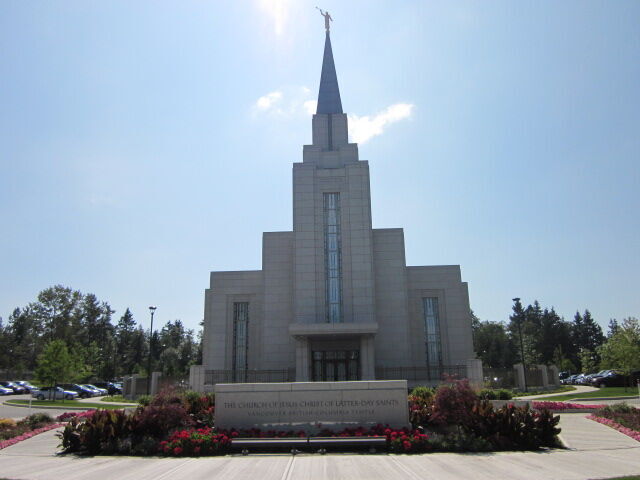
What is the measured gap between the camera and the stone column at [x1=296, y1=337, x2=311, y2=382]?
32656 millimetres

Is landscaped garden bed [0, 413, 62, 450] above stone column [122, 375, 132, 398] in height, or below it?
below

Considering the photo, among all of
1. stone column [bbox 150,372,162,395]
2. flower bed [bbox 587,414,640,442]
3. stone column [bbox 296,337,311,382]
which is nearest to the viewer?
flower bed [bbox 587,414,640,442]

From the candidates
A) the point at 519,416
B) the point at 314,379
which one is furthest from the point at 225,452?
the point at 314,379

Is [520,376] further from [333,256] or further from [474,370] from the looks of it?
[333,256]

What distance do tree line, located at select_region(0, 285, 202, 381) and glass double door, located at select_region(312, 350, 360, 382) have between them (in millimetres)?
33015

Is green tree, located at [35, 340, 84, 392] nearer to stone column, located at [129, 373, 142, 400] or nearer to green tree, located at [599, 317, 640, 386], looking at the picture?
stone column, located at [129, 373, 142, 400]

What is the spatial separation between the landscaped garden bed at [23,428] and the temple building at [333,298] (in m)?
14.7

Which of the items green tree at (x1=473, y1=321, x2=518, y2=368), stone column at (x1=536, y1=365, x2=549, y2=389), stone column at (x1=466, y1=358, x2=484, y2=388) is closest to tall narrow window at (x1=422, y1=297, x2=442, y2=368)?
stone column at (x1=466, y1=358, x2=484, y2=388)

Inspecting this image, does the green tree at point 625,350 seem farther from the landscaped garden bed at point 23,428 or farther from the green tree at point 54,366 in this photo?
the green tree at point 54,366

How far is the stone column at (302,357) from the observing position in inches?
1286

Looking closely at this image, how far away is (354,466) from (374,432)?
9.65 feet

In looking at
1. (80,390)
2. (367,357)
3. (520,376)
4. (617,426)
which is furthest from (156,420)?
(80,390)

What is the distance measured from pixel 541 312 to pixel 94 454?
115026 millimetres

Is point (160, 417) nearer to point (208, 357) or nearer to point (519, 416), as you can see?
point (519, 416)
